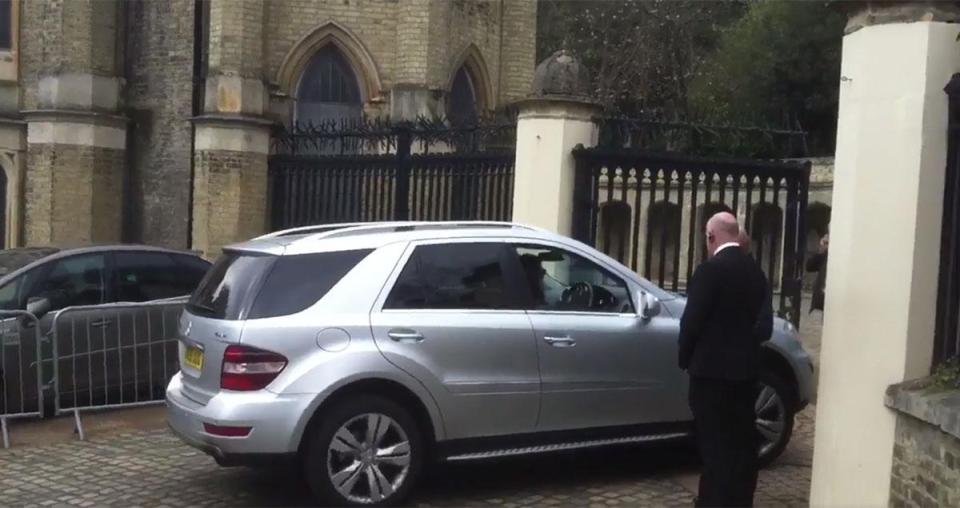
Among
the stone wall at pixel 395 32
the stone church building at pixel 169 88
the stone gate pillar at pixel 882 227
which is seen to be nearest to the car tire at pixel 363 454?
the stone gate pillar at pixel 882 227

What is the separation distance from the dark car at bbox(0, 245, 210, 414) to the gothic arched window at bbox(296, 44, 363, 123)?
8328 mm

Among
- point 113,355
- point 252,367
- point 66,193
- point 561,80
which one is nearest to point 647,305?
point 252,367

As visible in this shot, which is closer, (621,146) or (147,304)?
(147,304)

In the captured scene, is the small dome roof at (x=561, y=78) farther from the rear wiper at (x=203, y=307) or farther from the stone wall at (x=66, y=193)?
the stone wall at (x=66, y=193)

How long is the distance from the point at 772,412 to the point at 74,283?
6191mm

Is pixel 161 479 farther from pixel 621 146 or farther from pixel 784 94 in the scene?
pixel 784 94

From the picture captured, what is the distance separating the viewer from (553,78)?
10125mm

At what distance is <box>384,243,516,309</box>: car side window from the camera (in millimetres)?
6664

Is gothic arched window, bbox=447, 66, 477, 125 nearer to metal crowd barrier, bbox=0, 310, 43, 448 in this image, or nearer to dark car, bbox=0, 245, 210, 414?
dark car, bbox=0, 245, 210, 414

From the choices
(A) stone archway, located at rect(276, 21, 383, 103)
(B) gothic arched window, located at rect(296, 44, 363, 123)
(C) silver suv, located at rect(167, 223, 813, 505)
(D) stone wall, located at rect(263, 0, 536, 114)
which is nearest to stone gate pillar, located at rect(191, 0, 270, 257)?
(D) stone wall, located at rect(263, 0, 536, 114)

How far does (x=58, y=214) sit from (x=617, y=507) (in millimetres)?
13387

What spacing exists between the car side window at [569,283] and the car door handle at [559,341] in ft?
0.72

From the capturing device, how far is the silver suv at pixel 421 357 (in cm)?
619

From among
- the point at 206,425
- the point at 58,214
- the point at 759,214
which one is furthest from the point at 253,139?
the point at 206,425
